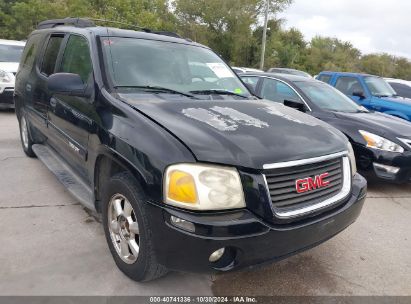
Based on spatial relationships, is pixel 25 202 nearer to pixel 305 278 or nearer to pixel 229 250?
pixel 229 250

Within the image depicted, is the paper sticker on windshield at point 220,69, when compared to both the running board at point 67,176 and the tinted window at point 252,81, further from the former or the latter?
the tinted window at point 252,81

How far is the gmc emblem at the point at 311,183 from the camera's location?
2.38 metres

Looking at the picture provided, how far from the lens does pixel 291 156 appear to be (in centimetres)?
236

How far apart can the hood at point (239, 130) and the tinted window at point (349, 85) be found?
19.7 ft

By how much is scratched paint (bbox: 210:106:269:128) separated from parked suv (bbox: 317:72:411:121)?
6.09 metres

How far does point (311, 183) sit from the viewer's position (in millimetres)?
2453

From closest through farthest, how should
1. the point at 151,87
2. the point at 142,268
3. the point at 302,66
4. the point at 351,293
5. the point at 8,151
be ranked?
the point at 142,268 < the point at 351,293 < the point at 151,87 < the point at 8,151 < the point at 302,66

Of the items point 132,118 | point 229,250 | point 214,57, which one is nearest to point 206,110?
point 132,118

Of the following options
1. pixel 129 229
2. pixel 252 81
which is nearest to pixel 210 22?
pixel 252 81

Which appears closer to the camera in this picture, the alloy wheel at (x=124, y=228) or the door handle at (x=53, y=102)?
the alloy wheel at (x=124, y=228)

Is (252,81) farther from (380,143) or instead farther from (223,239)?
(223,239)

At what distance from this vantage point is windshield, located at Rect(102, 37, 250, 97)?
3.15 m

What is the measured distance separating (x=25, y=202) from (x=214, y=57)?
102 inches

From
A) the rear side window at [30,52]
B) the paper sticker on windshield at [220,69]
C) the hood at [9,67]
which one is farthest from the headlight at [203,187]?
the hood at [9,67]
